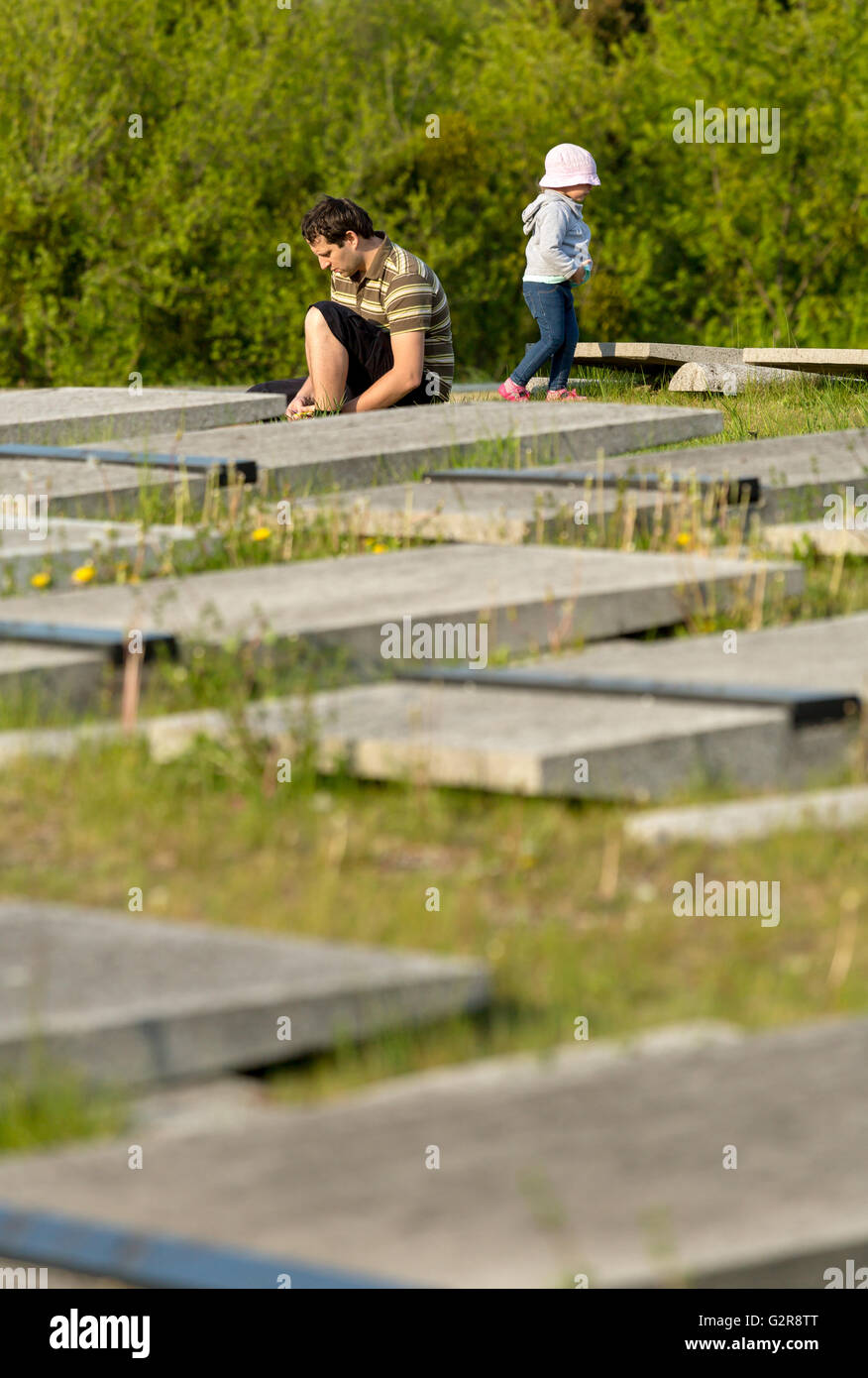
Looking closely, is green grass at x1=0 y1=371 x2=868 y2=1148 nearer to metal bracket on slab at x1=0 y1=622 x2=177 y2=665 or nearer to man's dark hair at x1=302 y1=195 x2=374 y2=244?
metal bracket on slab at x1=0 y1=622 x2=177 y2=665

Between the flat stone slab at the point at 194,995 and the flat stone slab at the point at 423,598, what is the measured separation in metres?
1.83

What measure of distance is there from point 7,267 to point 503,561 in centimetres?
1477

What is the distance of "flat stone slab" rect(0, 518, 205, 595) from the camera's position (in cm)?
606

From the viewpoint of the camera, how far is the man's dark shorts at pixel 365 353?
940 cm

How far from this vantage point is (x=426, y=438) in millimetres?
8234

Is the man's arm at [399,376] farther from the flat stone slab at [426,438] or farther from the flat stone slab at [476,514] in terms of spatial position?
the flat stone slab at [476,514]

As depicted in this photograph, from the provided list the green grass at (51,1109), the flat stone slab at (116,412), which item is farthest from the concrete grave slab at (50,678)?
the flat stone slab at (116,412)

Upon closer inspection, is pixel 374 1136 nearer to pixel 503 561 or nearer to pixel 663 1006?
pixel 663 1006

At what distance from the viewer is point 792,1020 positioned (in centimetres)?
301

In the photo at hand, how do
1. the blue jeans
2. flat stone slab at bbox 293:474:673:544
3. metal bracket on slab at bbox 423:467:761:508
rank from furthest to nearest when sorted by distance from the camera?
the blue jeans → metal bracket on slab at bbox 423:467:761:508 → flat stone slab at bbox 293:474:673:544

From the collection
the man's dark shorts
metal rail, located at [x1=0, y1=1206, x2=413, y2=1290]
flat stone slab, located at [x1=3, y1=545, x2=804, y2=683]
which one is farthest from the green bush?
metal rail, located at [x1=0, y1=1206, x2=413, y2=1290]

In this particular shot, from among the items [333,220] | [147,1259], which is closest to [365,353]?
[333,220]

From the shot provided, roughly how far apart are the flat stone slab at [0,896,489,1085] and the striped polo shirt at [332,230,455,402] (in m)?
6.50
